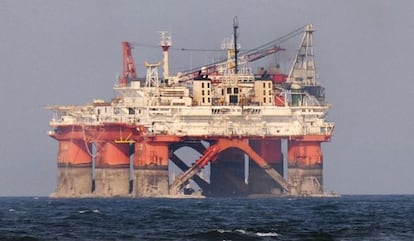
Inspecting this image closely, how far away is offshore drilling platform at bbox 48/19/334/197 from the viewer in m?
147

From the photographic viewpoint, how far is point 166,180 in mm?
147625

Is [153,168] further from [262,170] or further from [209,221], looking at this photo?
[209,221]

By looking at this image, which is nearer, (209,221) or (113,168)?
(209,221)

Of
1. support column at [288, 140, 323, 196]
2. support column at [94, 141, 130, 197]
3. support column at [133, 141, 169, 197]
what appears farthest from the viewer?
support column at [94, 141, 130, 197]

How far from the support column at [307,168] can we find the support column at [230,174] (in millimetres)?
6416

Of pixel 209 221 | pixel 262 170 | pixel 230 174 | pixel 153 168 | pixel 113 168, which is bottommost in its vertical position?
pixel 209 221

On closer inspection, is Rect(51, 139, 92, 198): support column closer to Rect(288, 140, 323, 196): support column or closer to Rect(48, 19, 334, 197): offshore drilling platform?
Rect(48, 19, 334, 197): offshore drilling platform

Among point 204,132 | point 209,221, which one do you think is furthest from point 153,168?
point 209,221

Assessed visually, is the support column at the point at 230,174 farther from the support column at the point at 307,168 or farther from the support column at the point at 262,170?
the support column at the point at 307,168

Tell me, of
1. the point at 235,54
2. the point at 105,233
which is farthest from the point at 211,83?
the point at 105,233

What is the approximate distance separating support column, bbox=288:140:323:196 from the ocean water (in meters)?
9.16

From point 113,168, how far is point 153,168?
19.1 ft

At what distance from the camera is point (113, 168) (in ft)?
497

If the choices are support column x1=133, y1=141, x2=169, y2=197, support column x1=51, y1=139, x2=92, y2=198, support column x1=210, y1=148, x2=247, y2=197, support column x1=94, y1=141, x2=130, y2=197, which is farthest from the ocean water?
support column x1=210, y1=148, x2=247, y2=197
